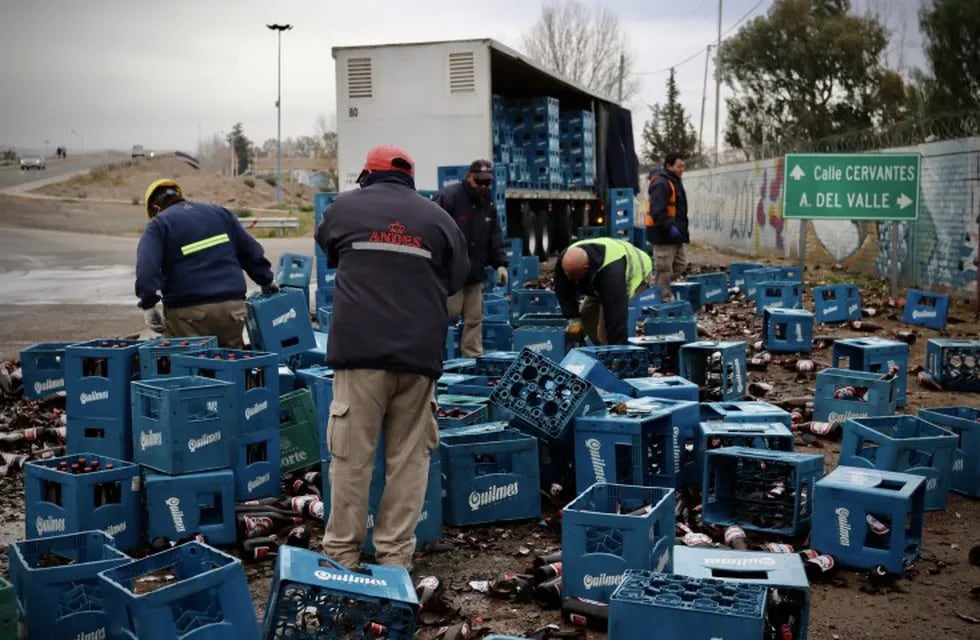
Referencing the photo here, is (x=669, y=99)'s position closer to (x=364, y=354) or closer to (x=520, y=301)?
(x=520, y=301)

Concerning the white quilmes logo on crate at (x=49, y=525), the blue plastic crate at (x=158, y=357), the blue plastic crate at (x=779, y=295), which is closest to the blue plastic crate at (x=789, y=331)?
the blue plastic crate at (x=779, y=295)

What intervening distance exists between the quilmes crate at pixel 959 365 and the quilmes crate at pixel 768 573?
688 cm

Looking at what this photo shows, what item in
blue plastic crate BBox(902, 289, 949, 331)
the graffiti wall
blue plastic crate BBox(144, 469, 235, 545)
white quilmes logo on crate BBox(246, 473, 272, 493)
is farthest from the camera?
the graffiti wall

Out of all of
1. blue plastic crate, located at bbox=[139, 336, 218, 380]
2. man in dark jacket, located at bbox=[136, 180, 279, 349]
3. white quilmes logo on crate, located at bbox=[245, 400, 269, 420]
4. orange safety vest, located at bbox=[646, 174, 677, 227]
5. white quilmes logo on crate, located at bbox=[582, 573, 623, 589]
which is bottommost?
white quilmes logo on crate, located at bbox=[582, 573, 623, 589]

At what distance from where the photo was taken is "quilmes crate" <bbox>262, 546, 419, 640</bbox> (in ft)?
13.9

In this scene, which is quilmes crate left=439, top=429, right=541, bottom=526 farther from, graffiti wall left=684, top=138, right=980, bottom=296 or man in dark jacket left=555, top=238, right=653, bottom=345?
graffiti wall left=684, top=138, right=980, bottom=296

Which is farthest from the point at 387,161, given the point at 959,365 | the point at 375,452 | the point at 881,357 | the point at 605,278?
the point at 959,365

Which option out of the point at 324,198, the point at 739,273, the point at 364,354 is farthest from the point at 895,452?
the point at 739,273

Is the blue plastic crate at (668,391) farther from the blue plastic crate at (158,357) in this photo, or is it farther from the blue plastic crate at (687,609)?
the blue plastic crate at (687,609)

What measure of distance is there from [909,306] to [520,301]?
582cm

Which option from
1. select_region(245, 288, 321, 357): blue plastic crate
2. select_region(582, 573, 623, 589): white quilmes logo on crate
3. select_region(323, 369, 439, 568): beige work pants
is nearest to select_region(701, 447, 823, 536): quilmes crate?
select_region(582, 573, 623, 589): white quilmes logo on crate

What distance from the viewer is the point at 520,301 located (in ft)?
46.3

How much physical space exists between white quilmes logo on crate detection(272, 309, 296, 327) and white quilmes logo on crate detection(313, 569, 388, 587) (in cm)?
480

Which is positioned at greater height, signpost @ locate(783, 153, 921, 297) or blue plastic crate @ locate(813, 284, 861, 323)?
signpost @ locate(783, 153, 921, 297)
